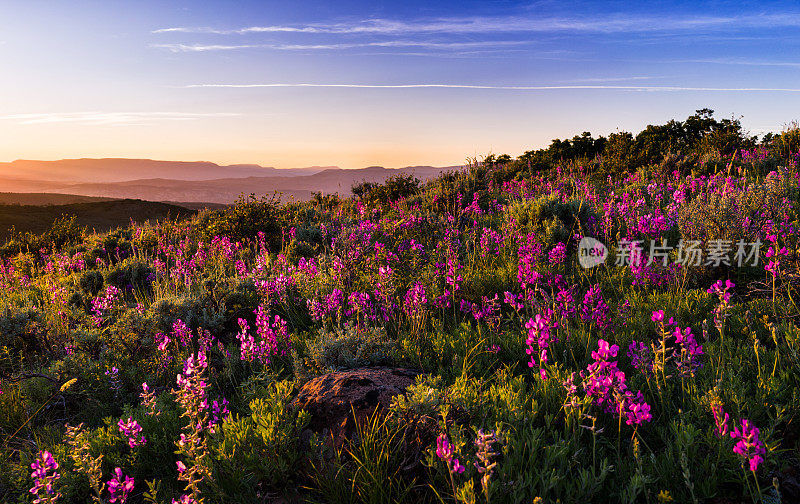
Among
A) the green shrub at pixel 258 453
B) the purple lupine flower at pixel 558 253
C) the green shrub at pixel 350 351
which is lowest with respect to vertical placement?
the green shrub at pixel 258 453

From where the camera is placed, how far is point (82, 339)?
182 inches

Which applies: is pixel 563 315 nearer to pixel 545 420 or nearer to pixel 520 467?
pixel 545 420

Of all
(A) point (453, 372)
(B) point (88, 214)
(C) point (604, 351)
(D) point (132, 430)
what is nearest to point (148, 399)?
(D) point (132, 430)

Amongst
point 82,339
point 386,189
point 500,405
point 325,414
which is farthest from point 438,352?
point 386,189

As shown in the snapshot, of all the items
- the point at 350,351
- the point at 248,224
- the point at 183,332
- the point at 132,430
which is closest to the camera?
the point at 132,430

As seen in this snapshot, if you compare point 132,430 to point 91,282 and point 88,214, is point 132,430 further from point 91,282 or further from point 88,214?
point 88,214

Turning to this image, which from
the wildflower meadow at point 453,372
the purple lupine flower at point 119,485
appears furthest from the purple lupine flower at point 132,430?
the purple lupine flower at point 119,485

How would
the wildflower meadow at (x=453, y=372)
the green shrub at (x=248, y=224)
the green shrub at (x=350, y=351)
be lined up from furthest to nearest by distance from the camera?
the green shrub at (x=248, y=224), the green shrub at (x=350, y=351), the wildflower meadow at (x=453, y=372)

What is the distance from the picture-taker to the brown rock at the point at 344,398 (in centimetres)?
271

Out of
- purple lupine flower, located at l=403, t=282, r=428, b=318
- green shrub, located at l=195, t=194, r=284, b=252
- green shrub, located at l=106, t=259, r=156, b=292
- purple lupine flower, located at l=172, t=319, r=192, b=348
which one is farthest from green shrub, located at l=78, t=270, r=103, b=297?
purple lupine flower, located at l=403, t=282, r=428, b=318

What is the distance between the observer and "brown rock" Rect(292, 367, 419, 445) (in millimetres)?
2711

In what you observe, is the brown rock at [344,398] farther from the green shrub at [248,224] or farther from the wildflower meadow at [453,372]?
the green shrub at [248,224]

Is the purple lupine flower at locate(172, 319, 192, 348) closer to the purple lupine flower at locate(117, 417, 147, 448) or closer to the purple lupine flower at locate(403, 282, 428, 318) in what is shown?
the purple lupine flower at locate(117, 417, 147, 448)

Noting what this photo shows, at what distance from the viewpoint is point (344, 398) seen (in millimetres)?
2824
